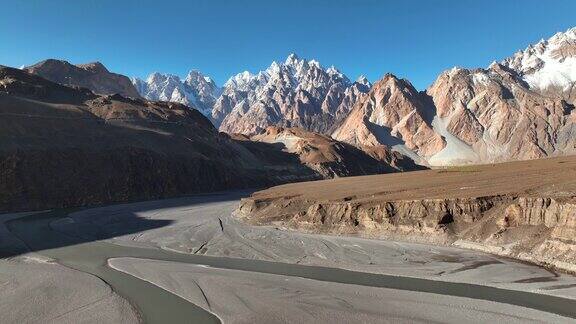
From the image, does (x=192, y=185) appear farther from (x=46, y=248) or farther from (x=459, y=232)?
(x=459, y=232)

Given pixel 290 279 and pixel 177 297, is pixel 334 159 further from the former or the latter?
pixel 177 297

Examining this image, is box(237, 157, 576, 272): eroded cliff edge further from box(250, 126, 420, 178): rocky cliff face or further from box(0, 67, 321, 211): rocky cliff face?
box(250, 126, 420, 178): rocky cliff face

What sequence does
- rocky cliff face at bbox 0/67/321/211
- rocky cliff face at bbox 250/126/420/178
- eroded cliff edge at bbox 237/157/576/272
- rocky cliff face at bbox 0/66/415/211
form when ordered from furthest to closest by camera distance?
rocky cliff face at bbox 250/126/420/178 < rocky cliff face at bbox 0/66/415/211 < rocky cliff face at bbox 0/67/321/211 < eroded cliff edge at bbox 237/157/576/272

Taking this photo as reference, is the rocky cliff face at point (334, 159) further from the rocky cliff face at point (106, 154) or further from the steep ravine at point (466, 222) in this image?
the steep ravine at point (466, 222)

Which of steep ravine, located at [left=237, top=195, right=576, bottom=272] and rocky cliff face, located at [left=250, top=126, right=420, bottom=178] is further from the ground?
rocky cliff face, located at [left=250, top=126, right=420, bottom=178]

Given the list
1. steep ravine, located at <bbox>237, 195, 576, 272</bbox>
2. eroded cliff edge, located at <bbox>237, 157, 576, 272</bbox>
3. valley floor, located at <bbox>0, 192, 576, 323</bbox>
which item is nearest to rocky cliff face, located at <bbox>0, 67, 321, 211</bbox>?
valley floor, located at <bbox>0, 192, 576, 323</bbox>

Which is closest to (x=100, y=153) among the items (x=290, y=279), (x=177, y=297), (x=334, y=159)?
(x=290, y=279)

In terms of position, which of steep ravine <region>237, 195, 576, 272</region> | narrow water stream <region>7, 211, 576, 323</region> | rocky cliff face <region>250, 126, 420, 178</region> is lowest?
narrow water stream <region>7, 211, 576, 323</region>

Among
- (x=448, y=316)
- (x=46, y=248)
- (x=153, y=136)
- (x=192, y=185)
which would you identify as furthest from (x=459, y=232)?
(x=153, y=136)
